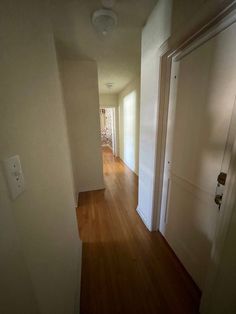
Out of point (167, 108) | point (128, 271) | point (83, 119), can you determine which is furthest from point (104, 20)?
point (128, 271)

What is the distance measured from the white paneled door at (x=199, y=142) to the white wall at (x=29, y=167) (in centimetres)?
102

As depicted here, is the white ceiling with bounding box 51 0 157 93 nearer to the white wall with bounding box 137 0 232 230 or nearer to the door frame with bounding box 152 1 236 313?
the white wall with bounding box 137 0 232 230

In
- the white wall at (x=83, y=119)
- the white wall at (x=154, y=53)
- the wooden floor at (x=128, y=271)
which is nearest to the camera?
the white wall at (x=154, y=53)

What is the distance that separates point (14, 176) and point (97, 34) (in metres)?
2.02

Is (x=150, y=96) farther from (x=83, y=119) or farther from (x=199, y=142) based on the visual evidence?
(x=83, y=119)

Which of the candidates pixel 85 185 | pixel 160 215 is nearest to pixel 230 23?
pixel 160 215

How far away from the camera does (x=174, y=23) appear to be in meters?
1.07

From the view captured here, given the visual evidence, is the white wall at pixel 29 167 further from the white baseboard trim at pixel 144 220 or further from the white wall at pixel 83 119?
the white wall at pixel 83 119

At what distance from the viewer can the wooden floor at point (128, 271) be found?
1081 mm

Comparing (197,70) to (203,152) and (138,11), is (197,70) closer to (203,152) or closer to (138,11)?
(203,152)

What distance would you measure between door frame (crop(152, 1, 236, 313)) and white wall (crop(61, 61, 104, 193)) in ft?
4.96

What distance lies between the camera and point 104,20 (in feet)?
4.54

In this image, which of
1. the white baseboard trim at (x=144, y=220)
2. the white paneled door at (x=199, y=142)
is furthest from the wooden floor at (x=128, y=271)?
the white paneled door at (x=199, y=142)

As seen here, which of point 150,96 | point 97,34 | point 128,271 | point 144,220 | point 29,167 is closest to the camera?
point 29,167
